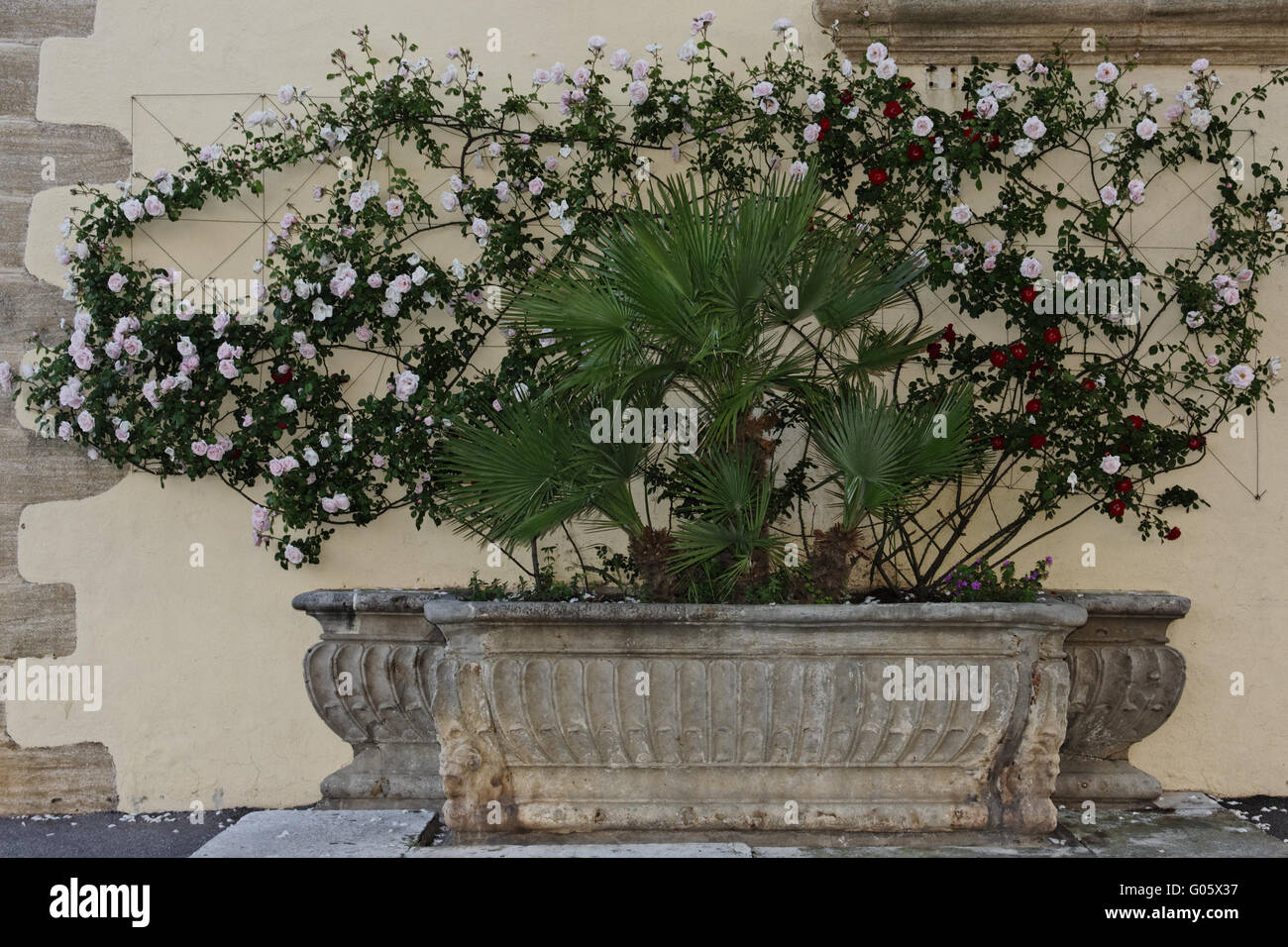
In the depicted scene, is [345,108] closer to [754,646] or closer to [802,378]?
[802,378]

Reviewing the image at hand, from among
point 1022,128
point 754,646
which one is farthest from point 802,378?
point 1022,128

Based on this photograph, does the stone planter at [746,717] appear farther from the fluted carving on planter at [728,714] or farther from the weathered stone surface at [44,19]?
the weathered stone surface at [44,19]

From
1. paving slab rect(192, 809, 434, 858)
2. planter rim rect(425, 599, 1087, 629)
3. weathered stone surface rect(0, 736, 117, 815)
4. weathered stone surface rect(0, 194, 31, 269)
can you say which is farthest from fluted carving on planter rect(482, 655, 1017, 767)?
weathered stone surface rect(0, 194, 31, 269)

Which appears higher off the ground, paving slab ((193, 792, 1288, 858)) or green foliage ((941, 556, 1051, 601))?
green foliage ((941, 556, 1051, 601))

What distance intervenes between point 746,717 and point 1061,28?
8.56 feet

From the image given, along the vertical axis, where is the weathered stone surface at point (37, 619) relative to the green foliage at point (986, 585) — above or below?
below

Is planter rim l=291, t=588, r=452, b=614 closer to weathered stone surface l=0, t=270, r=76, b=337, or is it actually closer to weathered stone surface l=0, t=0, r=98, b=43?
weathered stone surface l=0, t=270, r=76, b=337

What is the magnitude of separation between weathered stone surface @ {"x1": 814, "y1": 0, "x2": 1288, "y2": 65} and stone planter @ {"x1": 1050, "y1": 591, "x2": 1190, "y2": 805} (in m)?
1.86

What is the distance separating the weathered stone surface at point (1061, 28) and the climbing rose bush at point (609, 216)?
9cm

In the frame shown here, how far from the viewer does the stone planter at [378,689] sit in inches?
148

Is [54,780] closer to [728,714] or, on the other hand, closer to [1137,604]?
[728,714]

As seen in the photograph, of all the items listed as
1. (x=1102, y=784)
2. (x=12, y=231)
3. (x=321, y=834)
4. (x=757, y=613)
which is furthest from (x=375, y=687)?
(x=1102, y=784)

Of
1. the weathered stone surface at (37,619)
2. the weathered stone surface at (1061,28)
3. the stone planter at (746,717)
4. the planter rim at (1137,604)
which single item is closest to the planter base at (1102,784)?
the planter rim at (1137,604)

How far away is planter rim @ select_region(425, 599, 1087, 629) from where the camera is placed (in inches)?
122
